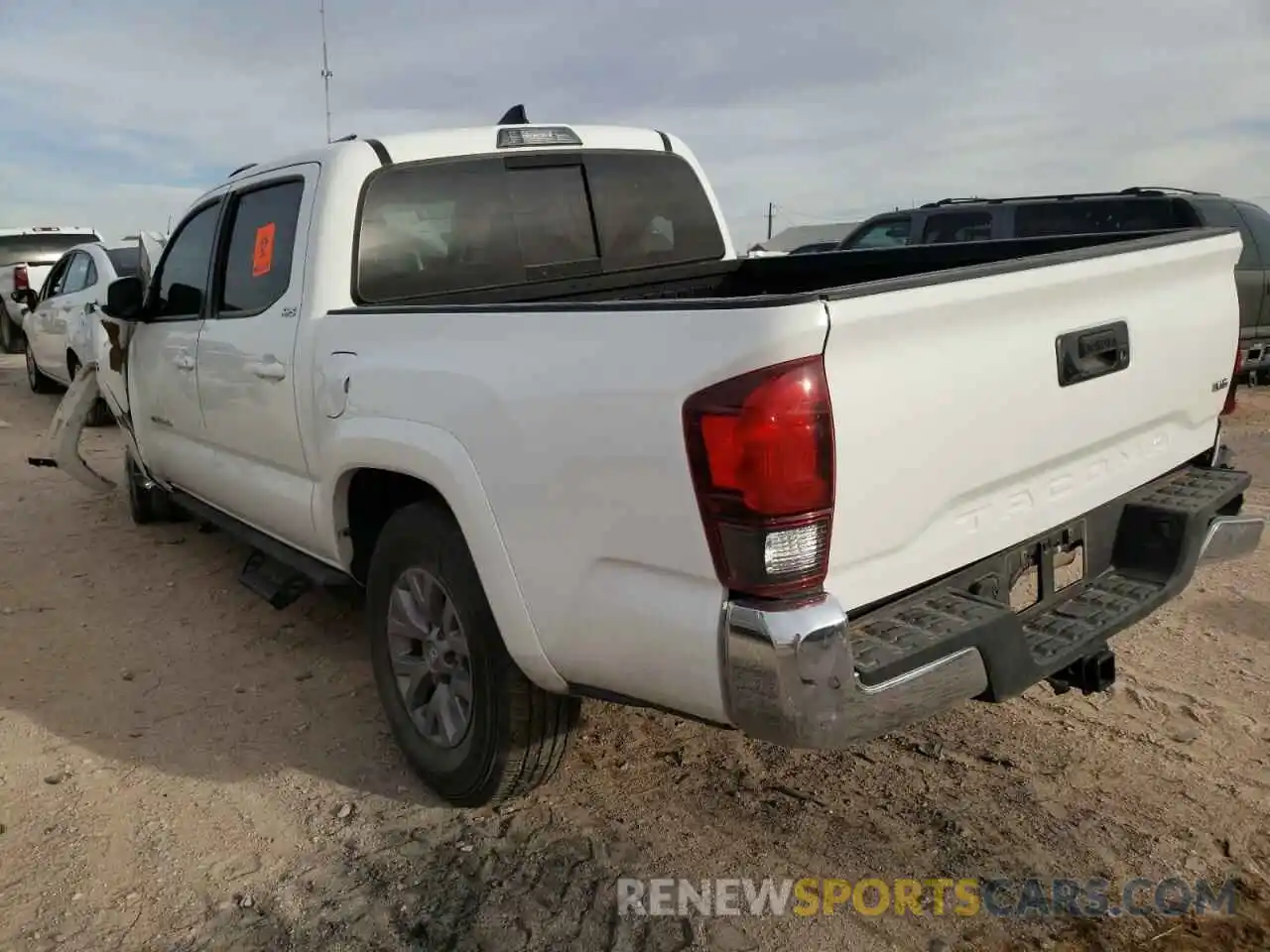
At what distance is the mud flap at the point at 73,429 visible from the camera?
19.7 ft

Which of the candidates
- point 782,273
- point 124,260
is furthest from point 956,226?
point 124,260

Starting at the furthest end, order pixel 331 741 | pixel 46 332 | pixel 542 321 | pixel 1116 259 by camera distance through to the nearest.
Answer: pixel 46 332, pixel 331 741, pixel 1116 259, pixel 542 321

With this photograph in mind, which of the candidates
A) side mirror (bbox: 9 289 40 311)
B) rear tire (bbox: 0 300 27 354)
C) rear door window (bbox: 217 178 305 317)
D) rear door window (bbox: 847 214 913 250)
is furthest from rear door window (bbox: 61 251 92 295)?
rear door window (bbox: 847 214 913 250)

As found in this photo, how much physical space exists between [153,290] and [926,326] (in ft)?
13.8

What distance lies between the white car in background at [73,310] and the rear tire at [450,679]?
6217mm

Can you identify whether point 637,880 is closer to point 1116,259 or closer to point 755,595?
point 755,595

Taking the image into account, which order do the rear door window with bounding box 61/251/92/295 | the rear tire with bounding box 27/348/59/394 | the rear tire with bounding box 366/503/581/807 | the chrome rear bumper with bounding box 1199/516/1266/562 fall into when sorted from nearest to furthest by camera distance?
the rear tire with bounding box 366/503/581/807 → the chrome rear bumper with bounding box 1199/516/1266/562 → the rear door window with bounding box 61/251/92/295 → the rear tire with bounding box 27/348/59/394

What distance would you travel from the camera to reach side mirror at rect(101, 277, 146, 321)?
4.93m

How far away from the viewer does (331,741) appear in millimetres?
3582

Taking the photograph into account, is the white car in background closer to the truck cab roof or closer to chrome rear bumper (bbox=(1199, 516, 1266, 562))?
the truck cab roof

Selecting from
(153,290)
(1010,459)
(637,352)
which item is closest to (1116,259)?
(1010,459)

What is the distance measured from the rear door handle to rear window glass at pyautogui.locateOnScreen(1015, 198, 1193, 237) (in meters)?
7.36

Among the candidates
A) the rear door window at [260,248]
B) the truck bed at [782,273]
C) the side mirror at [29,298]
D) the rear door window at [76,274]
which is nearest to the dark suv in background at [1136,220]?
the truck bed at [782,273]

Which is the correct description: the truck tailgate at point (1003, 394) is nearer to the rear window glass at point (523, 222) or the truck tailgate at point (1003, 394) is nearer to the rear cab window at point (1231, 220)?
the rear window glass at point (523, 222)
